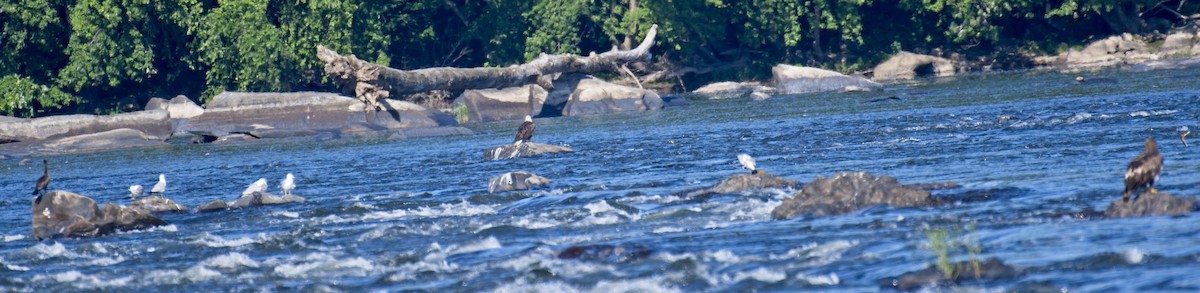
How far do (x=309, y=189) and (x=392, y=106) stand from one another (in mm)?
13650

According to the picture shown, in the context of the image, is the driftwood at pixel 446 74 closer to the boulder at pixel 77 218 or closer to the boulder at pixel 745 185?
the boulder at pixel 77 218

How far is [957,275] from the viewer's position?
910 centimetres

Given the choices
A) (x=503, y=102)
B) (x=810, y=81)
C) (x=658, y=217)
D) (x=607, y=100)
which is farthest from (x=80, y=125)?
(x=658, y=217)

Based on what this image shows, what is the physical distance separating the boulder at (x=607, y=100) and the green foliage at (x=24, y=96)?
14680 millimetres

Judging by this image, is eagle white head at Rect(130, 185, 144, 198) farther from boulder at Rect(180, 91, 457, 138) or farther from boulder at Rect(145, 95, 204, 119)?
boulder at Rect(145, 95, 204, 119)

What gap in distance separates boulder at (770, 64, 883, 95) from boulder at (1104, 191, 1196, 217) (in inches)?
1034

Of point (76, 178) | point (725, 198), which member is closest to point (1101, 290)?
point (725, 198)

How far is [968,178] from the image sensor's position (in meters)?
14.9

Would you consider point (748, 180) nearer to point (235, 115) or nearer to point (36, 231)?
point (36, 231)

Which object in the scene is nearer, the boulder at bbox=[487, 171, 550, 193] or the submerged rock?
the submerged rock

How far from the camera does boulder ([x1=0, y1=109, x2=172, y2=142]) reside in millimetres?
31672

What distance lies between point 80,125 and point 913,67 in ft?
82.9

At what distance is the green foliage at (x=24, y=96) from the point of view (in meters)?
38.8

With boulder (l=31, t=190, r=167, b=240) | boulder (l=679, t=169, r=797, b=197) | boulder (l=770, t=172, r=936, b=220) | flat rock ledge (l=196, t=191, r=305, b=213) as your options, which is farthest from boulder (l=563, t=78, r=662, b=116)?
boulder (l=770, t=172, r=936, b=220)
